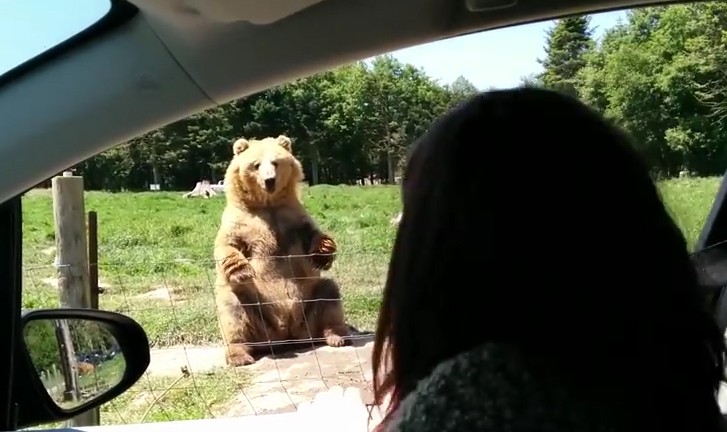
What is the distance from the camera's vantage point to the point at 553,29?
183 cm

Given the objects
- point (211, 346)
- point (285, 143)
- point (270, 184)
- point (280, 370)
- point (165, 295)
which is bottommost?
point (280, 370)

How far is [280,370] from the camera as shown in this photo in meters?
4.25

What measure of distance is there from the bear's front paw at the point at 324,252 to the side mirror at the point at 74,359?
245 cm

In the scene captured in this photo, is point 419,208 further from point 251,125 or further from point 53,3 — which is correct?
point 251,125

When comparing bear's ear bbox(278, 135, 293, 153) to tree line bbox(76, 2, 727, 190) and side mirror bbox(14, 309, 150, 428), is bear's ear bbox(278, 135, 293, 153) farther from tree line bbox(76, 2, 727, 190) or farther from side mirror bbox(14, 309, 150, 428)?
side mirror bbox(14, 309, 150, 428)

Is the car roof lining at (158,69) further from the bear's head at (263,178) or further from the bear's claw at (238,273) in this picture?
the bear's claw at (238,273)

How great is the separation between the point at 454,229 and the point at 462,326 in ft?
0.37

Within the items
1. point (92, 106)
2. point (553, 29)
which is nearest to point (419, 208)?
point (92, 106)

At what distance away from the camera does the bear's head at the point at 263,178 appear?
3904 millimetres

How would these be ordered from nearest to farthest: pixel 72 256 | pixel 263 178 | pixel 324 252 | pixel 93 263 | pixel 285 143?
1. pixel 285 143
2. pixel 72 256
3. pixel 93 263
4. pixel 324 252
5. pixel 263 178

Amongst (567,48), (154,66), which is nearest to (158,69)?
(154,66)

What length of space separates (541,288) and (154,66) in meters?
0.71

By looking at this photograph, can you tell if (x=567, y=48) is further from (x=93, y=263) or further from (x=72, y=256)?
(x=93, y=263)

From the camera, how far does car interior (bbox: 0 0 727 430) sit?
1335mm
